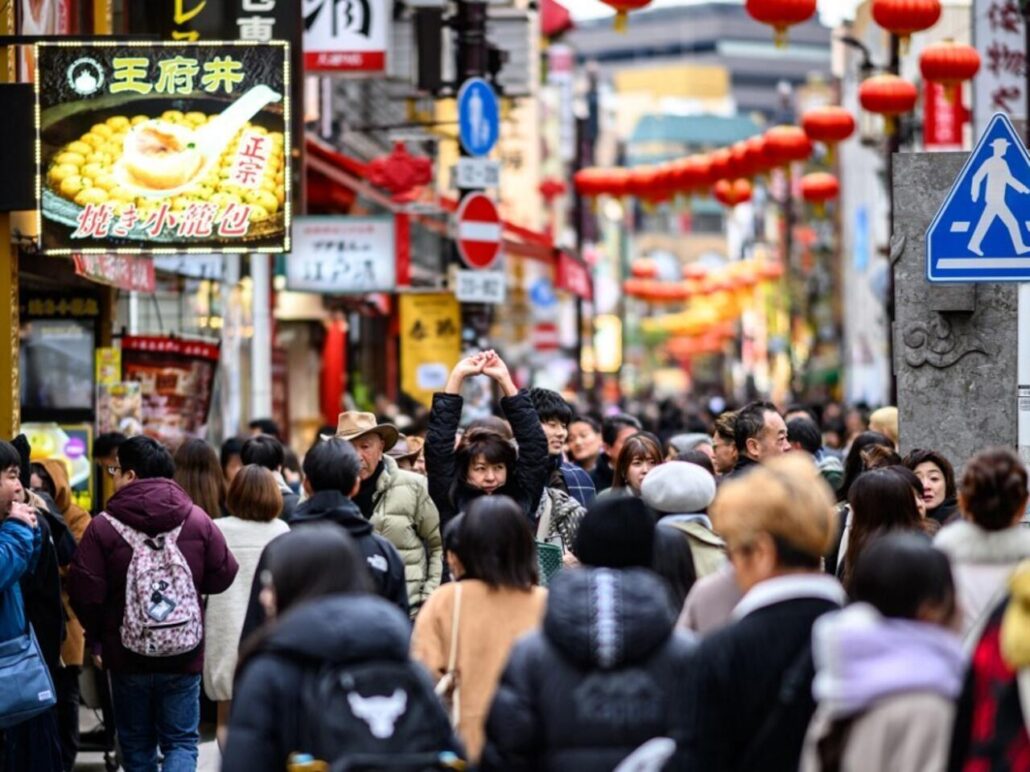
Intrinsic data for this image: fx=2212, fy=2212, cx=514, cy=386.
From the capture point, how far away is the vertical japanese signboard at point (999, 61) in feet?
78.2

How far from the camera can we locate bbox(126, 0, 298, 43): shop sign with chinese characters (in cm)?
1733

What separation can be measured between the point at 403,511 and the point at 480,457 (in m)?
0.78

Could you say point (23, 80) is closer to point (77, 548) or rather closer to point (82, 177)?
point (82, 177)

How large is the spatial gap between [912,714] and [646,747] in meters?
0.83

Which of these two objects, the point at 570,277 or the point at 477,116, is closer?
the point at 477,116

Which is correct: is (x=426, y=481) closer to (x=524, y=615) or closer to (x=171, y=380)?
(x=524, y=615)

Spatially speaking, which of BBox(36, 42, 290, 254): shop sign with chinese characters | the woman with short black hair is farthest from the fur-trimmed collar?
BBox(36, 42, 290, 254): shop sign with chinese characters

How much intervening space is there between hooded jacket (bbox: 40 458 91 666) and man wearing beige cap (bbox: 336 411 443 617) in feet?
5.15

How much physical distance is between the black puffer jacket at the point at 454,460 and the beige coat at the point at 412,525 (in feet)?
1.25

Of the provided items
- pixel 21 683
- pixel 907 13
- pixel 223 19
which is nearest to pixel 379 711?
pixel 21 683

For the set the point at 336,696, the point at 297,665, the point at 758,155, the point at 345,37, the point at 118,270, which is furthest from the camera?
the point at 758,155

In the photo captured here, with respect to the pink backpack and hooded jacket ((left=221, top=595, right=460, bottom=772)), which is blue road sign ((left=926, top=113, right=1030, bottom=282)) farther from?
hooded jacket ((left=221, top=595, right=460, bottom=772))

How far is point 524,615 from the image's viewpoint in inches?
273

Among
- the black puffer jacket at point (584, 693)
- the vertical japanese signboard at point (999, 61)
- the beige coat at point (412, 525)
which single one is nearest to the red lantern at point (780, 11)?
the vertical japanese signboard at point (999, 61)
